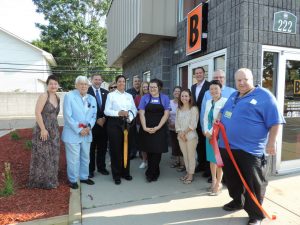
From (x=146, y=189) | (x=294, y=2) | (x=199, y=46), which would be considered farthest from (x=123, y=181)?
(x=294, y=2)

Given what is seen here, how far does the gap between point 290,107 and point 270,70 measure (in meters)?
0.80

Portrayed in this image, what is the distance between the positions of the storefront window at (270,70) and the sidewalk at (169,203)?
166cm

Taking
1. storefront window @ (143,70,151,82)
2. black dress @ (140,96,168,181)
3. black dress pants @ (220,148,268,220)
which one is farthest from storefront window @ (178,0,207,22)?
black dress pants @ (220,148,268,220)

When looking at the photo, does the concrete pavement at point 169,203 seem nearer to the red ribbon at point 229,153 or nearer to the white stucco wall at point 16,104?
the red ribbon at point 229,153

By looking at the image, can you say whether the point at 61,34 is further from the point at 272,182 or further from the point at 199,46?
the point at 272,182

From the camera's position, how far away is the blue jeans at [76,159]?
428cm

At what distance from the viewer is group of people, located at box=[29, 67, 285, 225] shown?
3.09 metres

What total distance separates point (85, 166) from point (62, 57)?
2689cm

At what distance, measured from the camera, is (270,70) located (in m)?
4.68

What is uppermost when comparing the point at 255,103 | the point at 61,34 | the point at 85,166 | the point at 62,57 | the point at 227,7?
the point at 61,34

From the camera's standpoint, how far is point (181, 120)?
4.48 meters

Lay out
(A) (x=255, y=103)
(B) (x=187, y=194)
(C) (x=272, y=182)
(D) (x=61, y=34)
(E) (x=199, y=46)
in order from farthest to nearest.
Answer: (D) (x=61, y=34) → (E) (x=199, y=46) → (C) (x=272, y=182) → (B) (x=187, y=194) → (A) (x=255, y=103)

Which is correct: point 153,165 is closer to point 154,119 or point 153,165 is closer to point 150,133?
point 150,133

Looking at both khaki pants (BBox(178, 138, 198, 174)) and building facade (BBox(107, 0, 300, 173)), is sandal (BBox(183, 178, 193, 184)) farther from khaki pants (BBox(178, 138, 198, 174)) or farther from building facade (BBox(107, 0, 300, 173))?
building facade (BBox(107, 0, 300, 173))
